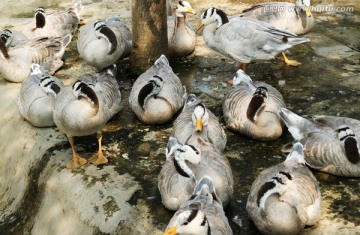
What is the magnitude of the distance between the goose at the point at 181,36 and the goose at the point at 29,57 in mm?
1964

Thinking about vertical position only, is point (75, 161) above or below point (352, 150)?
below

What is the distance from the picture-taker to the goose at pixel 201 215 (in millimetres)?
5180

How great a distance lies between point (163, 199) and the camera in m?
6.40

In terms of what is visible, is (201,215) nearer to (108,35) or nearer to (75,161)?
(75,161)

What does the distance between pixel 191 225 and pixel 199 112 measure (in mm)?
2162

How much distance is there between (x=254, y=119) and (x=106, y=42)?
3063 millimetres

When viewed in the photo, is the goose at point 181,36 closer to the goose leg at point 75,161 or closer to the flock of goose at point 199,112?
the flock of goose at point 199,112

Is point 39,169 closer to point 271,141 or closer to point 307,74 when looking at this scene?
point 271,141

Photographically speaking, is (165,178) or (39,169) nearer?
(165,178)

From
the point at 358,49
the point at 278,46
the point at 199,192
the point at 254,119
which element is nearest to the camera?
the point at 199,192

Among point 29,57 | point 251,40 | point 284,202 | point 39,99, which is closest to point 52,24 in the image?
point 29,57

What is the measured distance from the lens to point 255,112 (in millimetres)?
7785

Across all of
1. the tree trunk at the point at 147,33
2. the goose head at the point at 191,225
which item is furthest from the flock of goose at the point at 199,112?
the tree trunk at the point at 147,33

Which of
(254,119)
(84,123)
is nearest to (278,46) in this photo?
(254,119)
